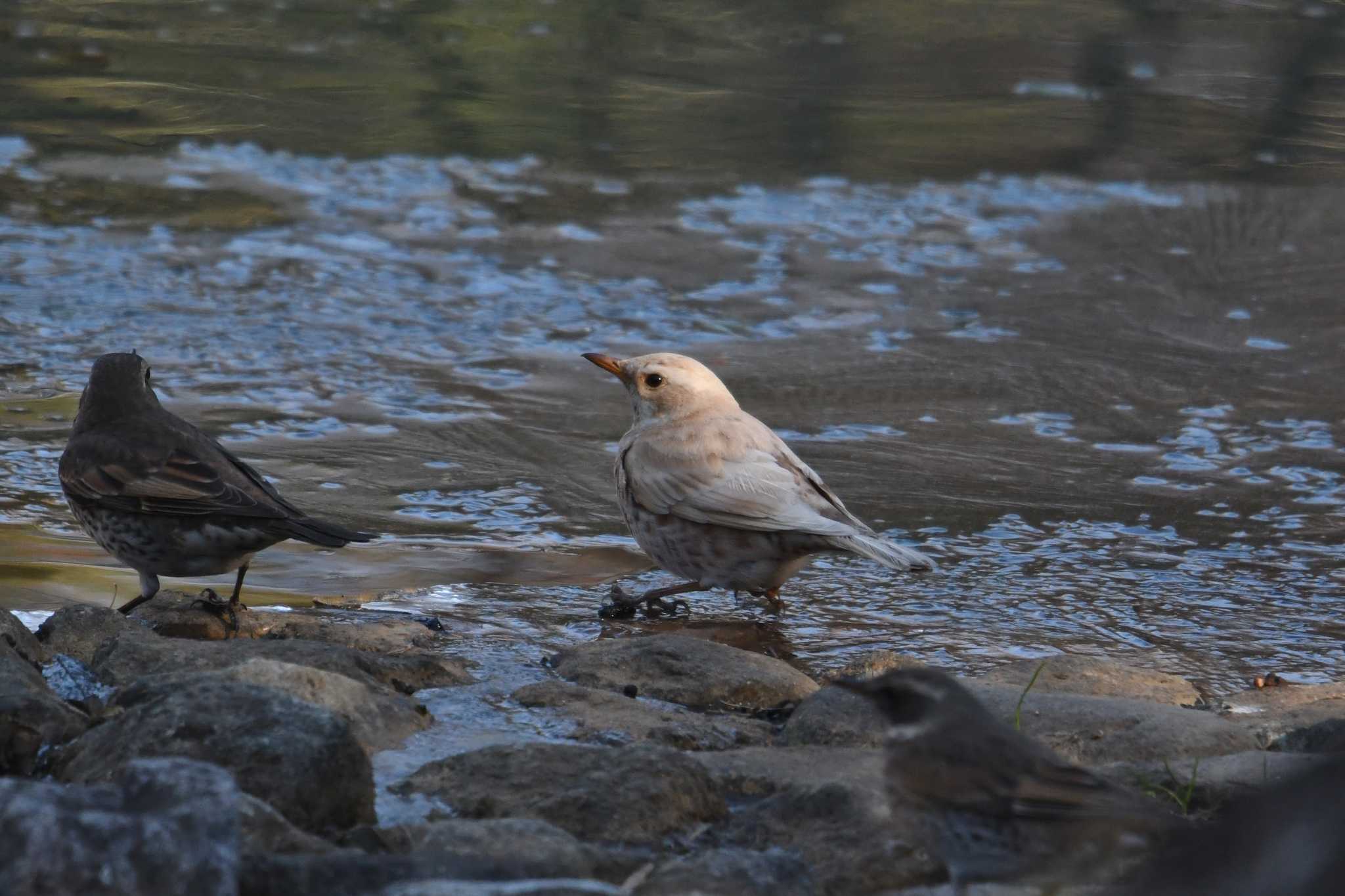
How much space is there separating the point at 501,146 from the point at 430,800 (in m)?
11.5

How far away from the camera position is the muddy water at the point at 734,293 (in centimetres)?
760

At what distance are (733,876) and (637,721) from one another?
1474 millimetres

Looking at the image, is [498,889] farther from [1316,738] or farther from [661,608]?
[661,608]

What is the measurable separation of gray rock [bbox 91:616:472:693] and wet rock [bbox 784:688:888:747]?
1.15 meters

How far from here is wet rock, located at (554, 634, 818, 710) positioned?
5.48m

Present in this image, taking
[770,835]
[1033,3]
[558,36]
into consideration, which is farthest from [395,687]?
[1033,3]

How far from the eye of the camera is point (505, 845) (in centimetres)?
364

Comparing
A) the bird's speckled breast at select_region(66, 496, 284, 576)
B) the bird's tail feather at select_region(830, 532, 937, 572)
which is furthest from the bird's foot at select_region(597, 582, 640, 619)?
the bird's speckled breast at select_region(66, 496, 284, 576)

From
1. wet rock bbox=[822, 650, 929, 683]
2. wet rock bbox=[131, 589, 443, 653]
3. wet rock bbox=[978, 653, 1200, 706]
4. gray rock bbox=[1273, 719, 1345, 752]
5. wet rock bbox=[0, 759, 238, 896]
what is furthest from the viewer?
wet rock bbox=[131, 589, 443, 653]

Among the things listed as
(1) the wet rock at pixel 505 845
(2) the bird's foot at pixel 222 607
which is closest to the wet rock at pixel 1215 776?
(1) the wet rock at pixel 505 845

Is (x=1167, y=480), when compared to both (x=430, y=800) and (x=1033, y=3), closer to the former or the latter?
(x=430, y=800)

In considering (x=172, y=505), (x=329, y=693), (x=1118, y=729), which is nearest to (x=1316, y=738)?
(x=1118, y=729)

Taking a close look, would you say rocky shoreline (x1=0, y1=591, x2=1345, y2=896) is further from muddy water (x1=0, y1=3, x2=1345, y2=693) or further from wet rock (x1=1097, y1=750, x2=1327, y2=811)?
muddy water (x1=0, y1=3, x2=1345, y2=693)

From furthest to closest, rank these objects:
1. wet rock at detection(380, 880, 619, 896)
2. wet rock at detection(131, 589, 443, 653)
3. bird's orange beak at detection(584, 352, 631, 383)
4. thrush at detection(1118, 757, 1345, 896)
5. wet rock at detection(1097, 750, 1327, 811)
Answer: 1. bird's orange beak at detection(584, 352, 631, 383)
2. wet rock at detection(131, 589, 443, 653)
3. wet rock at detection(1097, 750, 1327, 811)
4. wet rock at detection(380, 880, 619, 896)
5. thrush at detection(1118, 757, 1345, 896)
